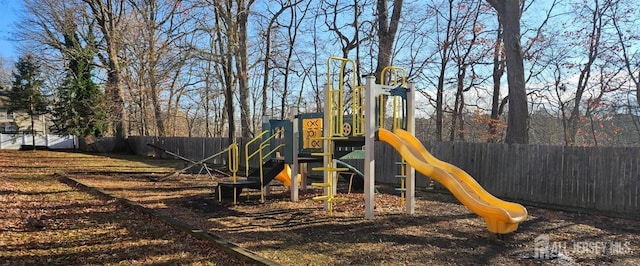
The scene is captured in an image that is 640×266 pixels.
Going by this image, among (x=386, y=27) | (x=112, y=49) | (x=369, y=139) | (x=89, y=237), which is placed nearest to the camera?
(x=89, y=237)

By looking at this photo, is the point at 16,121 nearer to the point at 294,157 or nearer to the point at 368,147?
the point at 294,157

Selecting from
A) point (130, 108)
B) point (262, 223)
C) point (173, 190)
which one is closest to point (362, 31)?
point (173, 190)

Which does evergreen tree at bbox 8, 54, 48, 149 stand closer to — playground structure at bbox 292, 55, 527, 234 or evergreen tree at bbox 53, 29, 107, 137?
evergreen tree at bbox 53, 29, 107, 137

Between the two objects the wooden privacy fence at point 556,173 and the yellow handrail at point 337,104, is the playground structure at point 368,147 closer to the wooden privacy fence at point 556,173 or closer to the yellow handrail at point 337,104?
the yellow handrail at point 337,104

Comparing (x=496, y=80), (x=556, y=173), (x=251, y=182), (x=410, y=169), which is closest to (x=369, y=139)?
(x=410, y=169)

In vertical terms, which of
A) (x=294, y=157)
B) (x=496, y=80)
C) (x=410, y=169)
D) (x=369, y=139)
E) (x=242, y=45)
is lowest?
(x=410, y=169)

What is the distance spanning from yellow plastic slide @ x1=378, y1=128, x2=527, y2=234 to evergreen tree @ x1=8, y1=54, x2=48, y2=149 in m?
38.5

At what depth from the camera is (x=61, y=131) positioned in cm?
3803

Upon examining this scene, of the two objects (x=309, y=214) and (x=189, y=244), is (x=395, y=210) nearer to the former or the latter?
(x=309, y=214)

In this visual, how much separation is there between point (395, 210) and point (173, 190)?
632 centimetres

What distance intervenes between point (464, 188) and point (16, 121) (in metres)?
49.1

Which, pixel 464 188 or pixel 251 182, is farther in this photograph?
pixel 251 182

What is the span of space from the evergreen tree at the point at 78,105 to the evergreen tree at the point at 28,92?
1.56 meters

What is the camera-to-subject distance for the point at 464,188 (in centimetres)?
705
